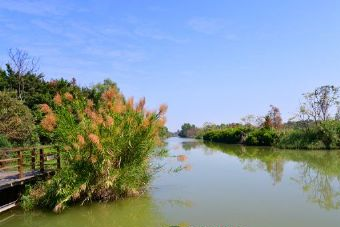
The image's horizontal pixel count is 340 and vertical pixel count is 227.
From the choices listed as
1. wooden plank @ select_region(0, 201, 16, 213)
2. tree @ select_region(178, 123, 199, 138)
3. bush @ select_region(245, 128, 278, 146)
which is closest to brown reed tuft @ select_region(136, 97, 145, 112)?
wooden plank @ select_region(0, 201, 16, 213)

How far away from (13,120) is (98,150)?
970cm

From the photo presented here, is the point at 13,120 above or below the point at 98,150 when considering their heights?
above

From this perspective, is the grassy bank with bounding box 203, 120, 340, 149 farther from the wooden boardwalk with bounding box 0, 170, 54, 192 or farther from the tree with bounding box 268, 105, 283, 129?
the wooden boardwalk with bounding box 0, 170, 54, 192

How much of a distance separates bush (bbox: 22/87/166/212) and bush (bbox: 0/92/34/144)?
7775 millimetres

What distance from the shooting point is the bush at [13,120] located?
62.4 feet

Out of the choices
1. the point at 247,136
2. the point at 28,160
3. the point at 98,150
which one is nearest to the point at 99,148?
the point at 98,150

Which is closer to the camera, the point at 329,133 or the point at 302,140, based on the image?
the point at 329,133

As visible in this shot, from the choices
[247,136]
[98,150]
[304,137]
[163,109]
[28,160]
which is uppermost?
[163,109]

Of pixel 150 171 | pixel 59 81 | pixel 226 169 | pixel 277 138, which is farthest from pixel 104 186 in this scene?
pixel 277 138

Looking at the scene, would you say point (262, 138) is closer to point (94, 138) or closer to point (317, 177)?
A: point (317, 177)

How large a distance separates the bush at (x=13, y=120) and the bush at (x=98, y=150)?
778 centimetres

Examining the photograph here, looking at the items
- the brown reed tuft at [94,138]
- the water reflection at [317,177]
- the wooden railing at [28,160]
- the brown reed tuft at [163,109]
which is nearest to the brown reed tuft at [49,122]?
the wooden railing at [28,160]

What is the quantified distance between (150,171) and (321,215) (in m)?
4.92

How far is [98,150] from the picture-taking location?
11.2m
